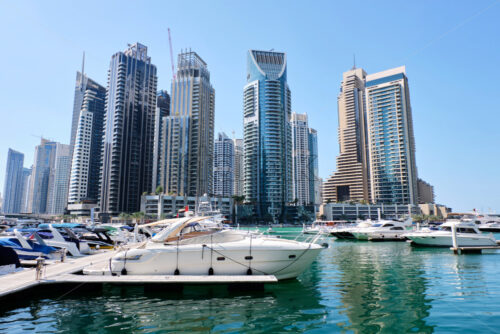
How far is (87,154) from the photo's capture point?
169 meters

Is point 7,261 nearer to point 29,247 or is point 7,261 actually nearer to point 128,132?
point 29,247

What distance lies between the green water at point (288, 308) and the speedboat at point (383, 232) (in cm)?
2968

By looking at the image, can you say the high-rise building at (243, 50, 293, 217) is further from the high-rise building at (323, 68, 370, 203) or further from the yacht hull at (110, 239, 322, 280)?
the yacht hull at (110, 239, 322, 280)

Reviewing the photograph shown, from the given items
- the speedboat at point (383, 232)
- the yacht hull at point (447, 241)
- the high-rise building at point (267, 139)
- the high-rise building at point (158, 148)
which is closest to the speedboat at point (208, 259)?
the yacht hull at point (447, 241)

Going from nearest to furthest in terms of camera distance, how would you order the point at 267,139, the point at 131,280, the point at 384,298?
the point at 384,298 < the point at 131,280 < the point at 267,139

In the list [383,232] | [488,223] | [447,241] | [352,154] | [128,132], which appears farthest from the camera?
[352,154]

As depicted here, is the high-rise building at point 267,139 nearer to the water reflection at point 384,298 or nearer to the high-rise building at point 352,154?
the high-rise building at point 352,154

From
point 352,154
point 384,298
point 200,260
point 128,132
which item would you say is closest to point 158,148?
point 128,132

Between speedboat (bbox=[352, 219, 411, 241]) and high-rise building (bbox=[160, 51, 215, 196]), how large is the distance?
112m

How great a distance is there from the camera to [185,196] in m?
142

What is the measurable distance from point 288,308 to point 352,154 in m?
190

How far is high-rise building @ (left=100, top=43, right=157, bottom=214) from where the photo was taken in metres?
149

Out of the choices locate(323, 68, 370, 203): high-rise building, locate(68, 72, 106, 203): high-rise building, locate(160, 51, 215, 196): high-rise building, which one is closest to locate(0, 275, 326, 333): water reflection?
locate(160, 51, 215, 196): high-rise building

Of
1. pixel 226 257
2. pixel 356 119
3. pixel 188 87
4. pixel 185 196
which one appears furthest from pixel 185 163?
pixel 226 257
